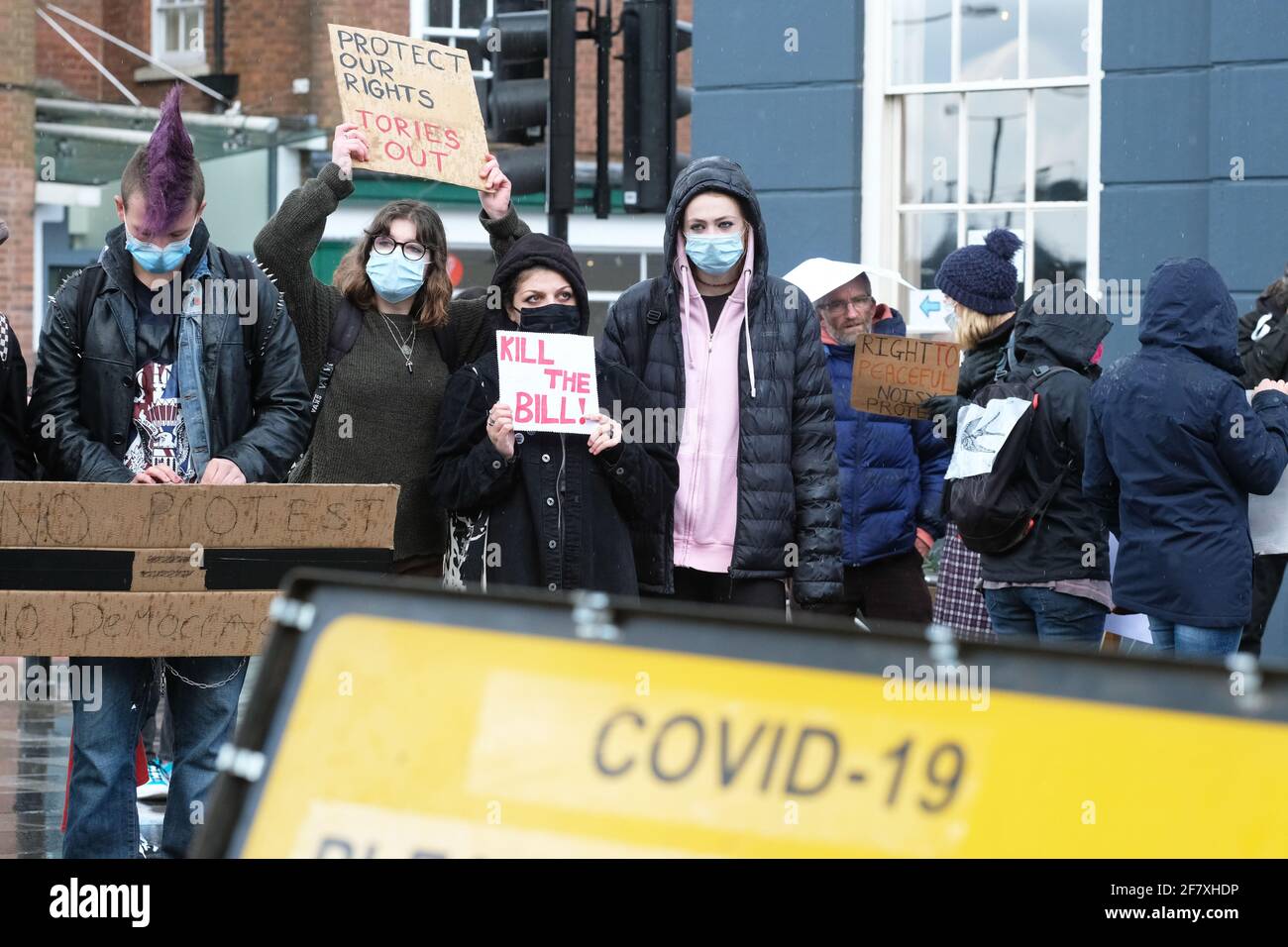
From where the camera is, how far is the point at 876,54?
971cm

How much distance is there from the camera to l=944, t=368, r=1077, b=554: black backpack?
5.94m

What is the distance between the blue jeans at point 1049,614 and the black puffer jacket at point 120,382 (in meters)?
2.46

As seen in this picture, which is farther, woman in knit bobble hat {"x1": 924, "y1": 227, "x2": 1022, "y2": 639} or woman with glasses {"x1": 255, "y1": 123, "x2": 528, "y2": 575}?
woman in knit bobble hat {"x1": 924, "y1": 227, "x2": 1022, "y2": 639}

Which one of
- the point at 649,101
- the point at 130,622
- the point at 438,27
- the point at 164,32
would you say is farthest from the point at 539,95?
the point at 164,32

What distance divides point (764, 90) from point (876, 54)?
0.64 m

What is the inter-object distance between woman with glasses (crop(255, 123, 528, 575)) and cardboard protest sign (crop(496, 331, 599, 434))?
0.49m

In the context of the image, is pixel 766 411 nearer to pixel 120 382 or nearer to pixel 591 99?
pixel 120 382

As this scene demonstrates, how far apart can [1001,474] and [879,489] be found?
28.5 inches

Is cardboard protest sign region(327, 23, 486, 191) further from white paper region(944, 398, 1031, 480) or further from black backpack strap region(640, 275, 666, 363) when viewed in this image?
white paper region(944, 398, 1031, 480)

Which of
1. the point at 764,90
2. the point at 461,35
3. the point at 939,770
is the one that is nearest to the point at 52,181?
Result: the point at 461,35

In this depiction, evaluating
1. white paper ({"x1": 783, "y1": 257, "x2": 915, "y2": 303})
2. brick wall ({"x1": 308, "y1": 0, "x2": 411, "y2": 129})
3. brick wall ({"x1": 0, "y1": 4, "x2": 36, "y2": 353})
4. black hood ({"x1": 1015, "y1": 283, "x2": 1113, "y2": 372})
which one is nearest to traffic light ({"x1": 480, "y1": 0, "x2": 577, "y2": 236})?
white paper ({"x1": 783, "y1": 257, "x2": 915, "y2": 303})

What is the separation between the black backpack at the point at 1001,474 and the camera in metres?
5.94

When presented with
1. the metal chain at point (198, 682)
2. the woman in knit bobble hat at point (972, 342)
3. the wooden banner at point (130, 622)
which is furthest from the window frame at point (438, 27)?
the wooden banner at point (130, 622)

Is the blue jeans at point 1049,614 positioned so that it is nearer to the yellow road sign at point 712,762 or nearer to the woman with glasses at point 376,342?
the woman with glasses at point 376,342
